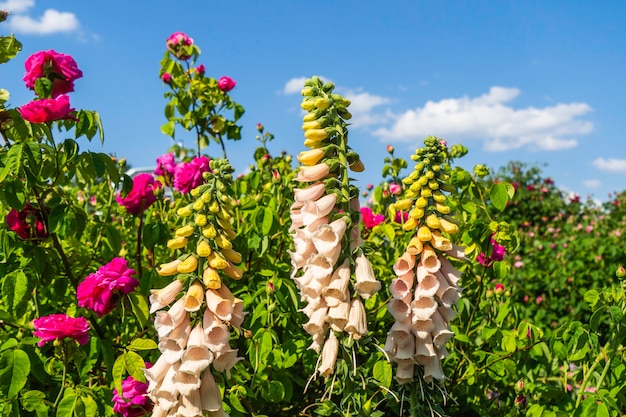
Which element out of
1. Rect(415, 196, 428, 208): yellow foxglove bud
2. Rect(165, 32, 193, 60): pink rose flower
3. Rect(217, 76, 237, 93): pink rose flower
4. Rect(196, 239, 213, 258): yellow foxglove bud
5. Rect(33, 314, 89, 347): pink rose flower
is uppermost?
Rect(165, 32, 193, 60): pink rose flower

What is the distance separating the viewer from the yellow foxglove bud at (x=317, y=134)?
209 centimetres

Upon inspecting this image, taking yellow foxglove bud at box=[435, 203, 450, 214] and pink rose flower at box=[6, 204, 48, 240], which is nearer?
yellow foxglove bud at box=[435, 203, 450, 214]

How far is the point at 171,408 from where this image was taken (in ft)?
6.81

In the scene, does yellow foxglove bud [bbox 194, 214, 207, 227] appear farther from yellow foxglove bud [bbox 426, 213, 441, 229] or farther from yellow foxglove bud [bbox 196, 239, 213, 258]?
yellow foxglove bud [bbox 426, 213, 441, 229]

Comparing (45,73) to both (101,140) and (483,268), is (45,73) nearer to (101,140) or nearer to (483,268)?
(101,140)

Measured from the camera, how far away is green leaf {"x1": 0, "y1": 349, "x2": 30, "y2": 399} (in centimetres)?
243

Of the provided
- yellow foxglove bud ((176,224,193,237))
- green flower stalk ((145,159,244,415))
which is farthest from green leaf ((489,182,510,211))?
yellow foxglove bud ((176,224,193,237))

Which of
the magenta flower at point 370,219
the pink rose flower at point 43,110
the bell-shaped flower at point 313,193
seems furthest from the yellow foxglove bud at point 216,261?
the magenta flower at point 370,219

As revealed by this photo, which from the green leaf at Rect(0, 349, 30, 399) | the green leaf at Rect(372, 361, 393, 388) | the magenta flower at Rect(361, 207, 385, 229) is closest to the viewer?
the green leaf at Rect(0, 349, 30, 399)

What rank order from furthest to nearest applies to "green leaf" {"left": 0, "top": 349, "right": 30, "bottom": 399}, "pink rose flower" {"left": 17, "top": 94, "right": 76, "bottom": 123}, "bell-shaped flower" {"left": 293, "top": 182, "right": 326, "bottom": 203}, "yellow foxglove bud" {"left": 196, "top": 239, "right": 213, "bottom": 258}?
"pink rose flower" {"left": 17, "top": 94, "right": 76, "bottom": 123} → "green leaf" {"left": 0, "top": 349, "right": 30, "bottom": 399} → "bell-shaped flower" {"left": 293, "top": 182, "right": 326, "bottom": 203} → "yellow foxglove bud" {"left": 196, "top": 239, "right": 213, "bottom": 258}

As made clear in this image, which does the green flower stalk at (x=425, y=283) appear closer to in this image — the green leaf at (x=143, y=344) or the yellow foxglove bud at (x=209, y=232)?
the yellow foxglove bud at (x=209, y=232)

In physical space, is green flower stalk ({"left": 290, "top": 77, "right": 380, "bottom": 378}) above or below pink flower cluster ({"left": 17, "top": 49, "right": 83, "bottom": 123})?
below

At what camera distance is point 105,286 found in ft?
8.38

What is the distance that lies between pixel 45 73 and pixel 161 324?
1.64 m
